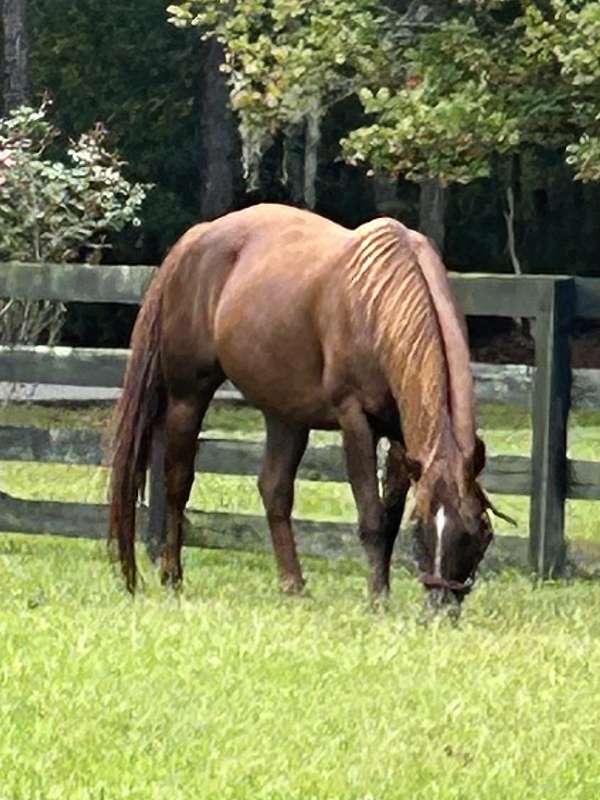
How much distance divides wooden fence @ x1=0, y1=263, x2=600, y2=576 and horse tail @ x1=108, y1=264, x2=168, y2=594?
1041 millimetres

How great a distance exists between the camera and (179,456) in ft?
34.9

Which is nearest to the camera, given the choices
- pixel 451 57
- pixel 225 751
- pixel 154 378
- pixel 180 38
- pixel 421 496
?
pixel 225 751

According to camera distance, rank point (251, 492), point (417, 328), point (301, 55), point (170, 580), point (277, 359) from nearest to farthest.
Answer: point (417, 328), point (277, 359), point (170, 580), point (251, 492), point (301, 55)

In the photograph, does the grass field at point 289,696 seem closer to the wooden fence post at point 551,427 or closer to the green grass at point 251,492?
the wooden fence post at point 551,427

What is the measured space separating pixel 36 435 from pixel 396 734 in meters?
6.01

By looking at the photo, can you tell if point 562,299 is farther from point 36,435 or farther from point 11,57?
point 11,57

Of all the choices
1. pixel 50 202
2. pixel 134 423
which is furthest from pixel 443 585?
pixel 50 202

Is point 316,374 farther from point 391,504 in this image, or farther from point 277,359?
point 391,504

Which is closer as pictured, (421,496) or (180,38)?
(421,496)

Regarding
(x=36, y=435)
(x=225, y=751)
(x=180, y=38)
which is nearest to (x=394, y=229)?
(x=36, y=435)

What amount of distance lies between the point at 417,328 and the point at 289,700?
2.65m

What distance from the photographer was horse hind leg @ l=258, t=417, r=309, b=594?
10281mm

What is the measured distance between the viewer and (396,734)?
6289mm

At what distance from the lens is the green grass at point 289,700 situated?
19.0 feet
